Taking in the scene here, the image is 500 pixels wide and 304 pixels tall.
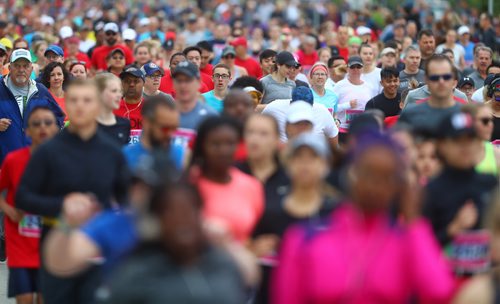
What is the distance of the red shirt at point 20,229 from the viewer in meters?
8.48

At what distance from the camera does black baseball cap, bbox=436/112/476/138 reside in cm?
647

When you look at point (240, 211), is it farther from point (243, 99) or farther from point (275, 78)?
point (275, 78)

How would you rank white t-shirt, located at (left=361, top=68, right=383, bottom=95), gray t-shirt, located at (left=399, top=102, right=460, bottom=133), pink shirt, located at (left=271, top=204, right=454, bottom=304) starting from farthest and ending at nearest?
white t-shirt, located at (left=361, top=68, right=383, bottom=95) < gray t-shirt, located at (left=399, top=102, right=460, bottom=133) < pink shirt, located at (left=271, top=204, right=454, bottom=304)

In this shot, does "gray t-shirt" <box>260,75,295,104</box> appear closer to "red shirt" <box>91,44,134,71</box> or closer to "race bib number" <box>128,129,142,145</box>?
"race bib number" <box>128,129,142,145</box>

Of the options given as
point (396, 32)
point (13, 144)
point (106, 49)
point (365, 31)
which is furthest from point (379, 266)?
point (396, 32)

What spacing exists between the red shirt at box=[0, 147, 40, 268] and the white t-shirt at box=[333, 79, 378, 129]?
6.93 meters

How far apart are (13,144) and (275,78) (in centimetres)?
370

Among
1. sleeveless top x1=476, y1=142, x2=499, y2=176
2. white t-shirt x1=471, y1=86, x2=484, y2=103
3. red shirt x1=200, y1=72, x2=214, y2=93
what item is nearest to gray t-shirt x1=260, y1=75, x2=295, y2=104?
red shirt x1=200, y1=72, x2=214, y2=93

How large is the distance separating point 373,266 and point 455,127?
1567mm

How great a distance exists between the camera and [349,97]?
15.7m

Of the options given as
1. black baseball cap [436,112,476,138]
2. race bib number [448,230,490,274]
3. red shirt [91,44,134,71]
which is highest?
red shirt [91,44,134,71]

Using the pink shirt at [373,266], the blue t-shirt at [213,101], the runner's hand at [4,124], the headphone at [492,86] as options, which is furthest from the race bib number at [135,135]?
the pink shirt at [373,266]

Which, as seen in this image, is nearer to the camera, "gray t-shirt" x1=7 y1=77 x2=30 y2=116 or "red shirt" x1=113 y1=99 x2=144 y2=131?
"red shirt" x1=113 y1=99 x2=144 y2=131

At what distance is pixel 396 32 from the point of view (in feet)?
86.9
